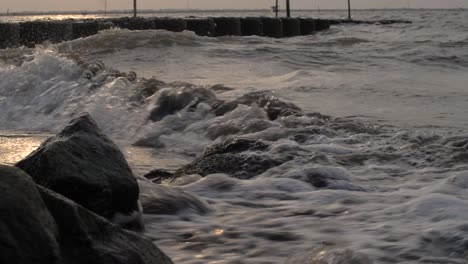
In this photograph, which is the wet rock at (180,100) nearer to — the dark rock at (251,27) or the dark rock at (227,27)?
the dark rock at (227,27)

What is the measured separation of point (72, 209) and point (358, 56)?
14101mm

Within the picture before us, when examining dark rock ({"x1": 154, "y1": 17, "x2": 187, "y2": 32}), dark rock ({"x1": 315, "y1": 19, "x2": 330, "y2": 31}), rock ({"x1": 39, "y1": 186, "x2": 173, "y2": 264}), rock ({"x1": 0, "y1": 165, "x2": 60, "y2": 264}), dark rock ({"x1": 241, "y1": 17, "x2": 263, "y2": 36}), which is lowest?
dark rock ({"x1": 315, "y1": 19, "x2": 330, "y2": 31})

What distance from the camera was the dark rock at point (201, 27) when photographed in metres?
26.0

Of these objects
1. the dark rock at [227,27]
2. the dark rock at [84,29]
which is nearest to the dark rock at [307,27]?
the dark rock at [227,27]

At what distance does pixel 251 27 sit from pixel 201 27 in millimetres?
→ 3560

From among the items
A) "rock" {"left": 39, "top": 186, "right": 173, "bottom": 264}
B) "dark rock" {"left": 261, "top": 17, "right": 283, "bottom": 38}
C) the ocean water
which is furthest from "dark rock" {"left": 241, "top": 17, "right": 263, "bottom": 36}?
"rock" {"left": 39, "top": 186, "right": 173, "bottom": 264}

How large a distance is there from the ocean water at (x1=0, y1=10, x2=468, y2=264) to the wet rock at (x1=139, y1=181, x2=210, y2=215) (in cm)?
2

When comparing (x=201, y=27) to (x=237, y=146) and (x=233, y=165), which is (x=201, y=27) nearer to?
(x=237, y=146)

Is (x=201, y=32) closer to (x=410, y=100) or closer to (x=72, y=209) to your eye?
(x=410, y=100)

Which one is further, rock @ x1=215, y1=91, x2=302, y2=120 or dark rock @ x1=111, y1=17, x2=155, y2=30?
dark rock @ x1=111, y1=17, x2=155, y2=30

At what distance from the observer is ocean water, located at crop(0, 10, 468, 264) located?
130 inches

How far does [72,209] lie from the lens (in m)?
2.31

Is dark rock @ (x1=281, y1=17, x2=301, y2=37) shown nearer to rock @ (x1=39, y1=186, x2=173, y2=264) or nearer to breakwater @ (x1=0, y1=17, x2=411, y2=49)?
breakwater @ (x1=0, y1=17, x2=411, y2=49)

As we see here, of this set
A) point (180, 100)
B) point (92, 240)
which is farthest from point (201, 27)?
point (92, 240)
